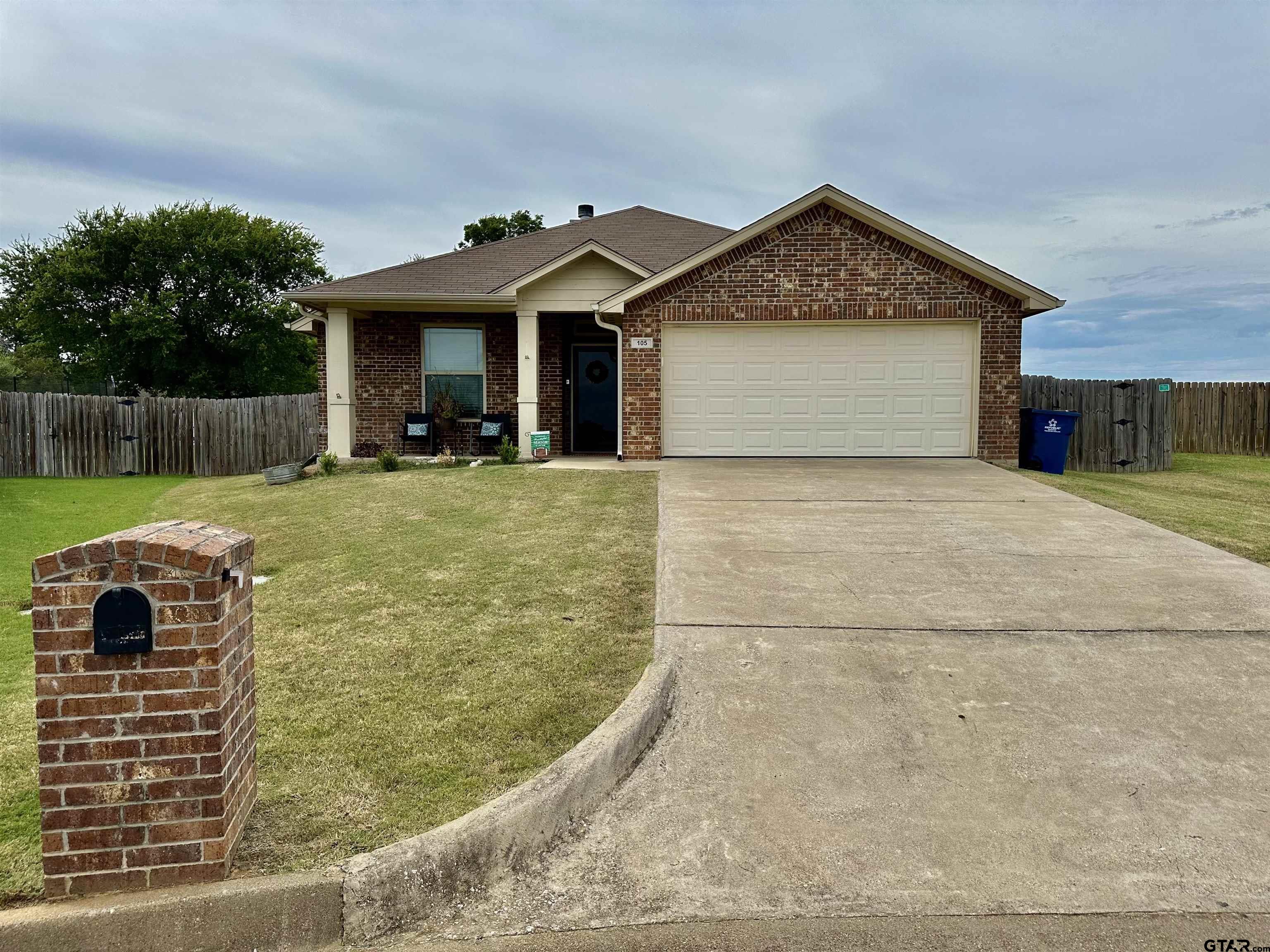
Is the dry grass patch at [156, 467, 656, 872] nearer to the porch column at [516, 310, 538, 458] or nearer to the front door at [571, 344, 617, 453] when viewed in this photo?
the porch column at [516, 310, 538, 458]

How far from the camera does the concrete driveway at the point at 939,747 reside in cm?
298

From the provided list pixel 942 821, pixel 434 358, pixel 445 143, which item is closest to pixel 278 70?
pixel 434 358

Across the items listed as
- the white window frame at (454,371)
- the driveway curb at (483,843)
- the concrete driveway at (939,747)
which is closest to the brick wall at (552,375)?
the white window frame at (454,371)

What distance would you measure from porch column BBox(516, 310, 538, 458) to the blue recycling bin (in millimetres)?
8306

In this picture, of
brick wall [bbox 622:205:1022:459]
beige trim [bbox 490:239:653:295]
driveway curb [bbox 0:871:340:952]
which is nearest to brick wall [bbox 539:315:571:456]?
beige trim [bbox 490:239:653:295]

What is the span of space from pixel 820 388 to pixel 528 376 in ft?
16.9

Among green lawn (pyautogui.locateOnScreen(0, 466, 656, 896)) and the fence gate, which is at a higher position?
the fence gate

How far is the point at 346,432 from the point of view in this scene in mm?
15422

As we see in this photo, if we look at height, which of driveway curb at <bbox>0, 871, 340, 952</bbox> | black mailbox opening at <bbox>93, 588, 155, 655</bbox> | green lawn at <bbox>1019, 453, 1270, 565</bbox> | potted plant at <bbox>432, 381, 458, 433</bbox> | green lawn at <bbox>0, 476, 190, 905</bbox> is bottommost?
driveway curb at <bbox>0, 871, 340, 952</bbox>

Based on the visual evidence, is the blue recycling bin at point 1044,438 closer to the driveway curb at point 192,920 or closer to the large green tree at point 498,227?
the driveway curb at point 192,920

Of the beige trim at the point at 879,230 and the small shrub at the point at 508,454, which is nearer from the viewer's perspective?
the beige trim at the point at 879,230

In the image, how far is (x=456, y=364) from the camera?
15.8m

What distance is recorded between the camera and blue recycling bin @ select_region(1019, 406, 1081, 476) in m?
13.7

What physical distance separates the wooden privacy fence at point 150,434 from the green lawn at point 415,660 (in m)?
9.46
